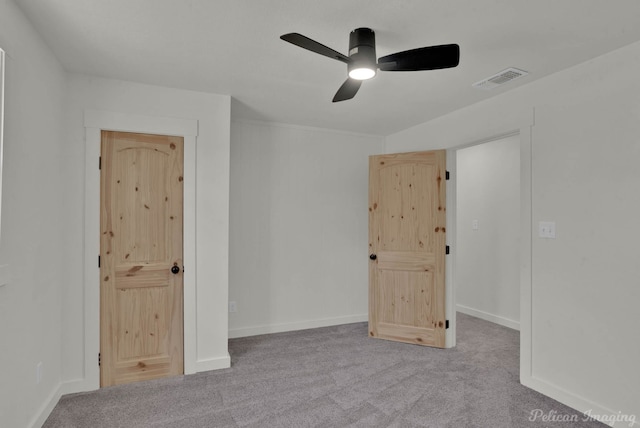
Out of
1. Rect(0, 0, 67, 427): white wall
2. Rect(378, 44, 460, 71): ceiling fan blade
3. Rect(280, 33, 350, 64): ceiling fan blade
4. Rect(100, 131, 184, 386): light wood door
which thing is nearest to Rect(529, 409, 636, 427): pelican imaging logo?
Rect(378, 44, 460, 71): ceiling fan blade

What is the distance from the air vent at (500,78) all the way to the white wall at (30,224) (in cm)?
296

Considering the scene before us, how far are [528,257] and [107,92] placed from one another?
352 centimetres

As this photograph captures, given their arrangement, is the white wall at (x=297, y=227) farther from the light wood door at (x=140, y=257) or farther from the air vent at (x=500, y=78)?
the air vent at (x=500, y=78)

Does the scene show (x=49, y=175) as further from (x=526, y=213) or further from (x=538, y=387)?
(x=538, y=387)

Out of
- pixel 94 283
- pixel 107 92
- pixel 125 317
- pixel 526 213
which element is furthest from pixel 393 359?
pixel 107 92

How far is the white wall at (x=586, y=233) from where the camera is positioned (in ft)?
7.11

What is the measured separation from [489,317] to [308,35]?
4055 millimetres

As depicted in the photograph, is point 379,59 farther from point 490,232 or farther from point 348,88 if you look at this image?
point 490,232

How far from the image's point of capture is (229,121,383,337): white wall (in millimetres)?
3945

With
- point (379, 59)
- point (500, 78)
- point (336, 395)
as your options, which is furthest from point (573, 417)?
point (379, 59)

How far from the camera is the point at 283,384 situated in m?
2.77

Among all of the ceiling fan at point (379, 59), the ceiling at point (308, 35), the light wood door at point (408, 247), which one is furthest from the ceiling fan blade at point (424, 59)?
the light wood door at point (408, 247)

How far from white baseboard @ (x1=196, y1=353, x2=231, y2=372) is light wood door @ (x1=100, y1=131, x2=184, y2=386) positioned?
15cm

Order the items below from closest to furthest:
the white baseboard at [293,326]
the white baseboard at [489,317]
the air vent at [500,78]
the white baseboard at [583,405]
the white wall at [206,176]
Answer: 1. the white baseboard at [583,405]
2. the air vent at [500,78]
3. the white wall at [206,176]
4. the white baseboard at [293,326]
5. the white baseboard at [489,317]
